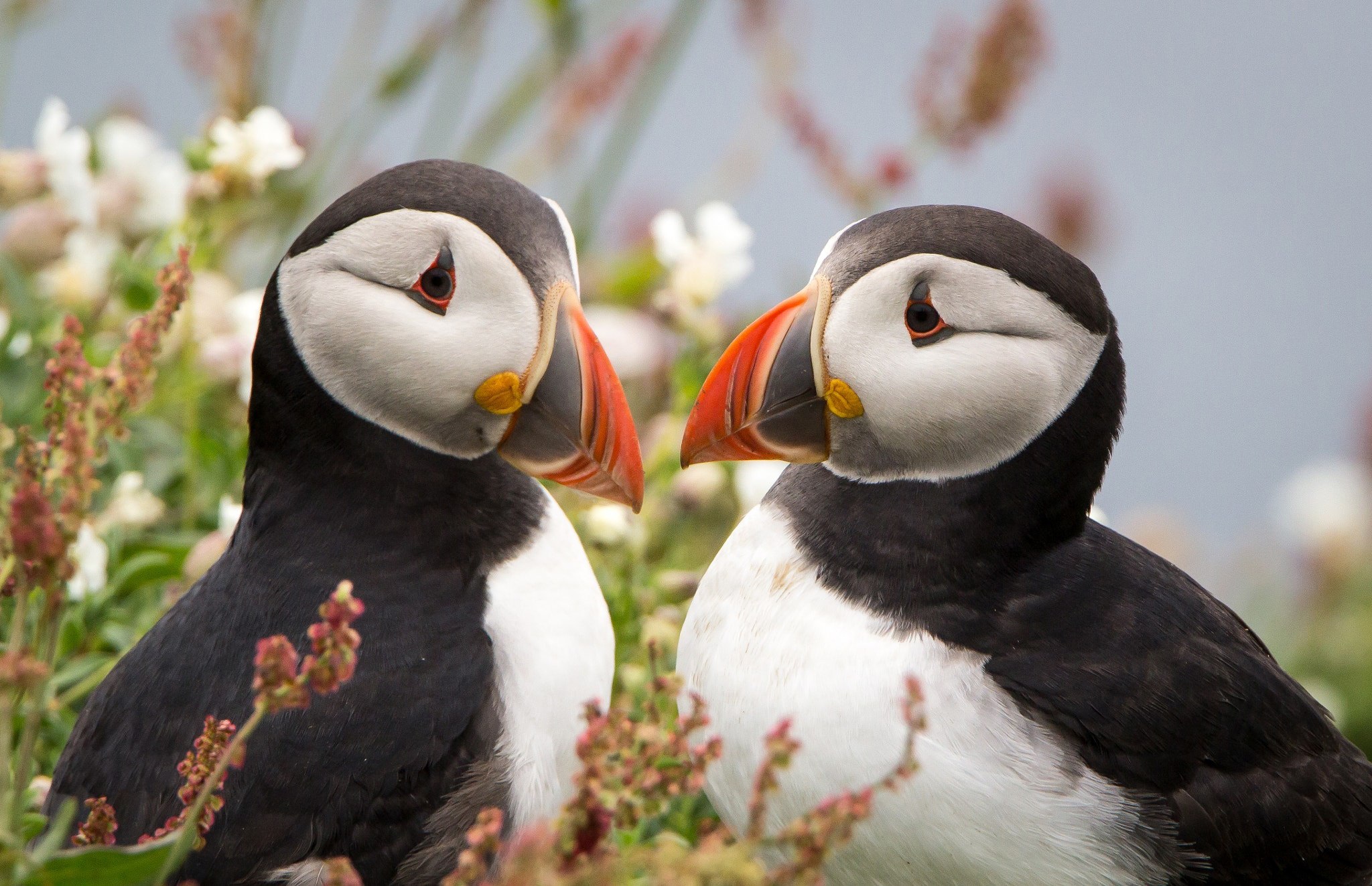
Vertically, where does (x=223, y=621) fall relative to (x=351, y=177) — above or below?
above

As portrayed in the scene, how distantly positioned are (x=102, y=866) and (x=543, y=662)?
2.73 ft

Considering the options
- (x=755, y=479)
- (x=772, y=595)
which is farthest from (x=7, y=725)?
(x=755, y=479)

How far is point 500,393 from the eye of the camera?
7.47 ft

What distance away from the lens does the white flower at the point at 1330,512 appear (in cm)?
509

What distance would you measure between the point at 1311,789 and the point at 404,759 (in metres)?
1.33

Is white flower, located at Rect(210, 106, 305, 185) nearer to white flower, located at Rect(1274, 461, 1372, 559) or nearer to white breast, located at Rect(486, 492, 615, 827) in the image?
white breast, located at Rect(486, 492, 615, 827)

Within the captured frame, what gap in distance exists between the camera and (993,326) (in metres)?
2.20

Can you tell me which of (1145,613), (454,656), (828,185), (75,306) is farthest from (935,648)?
(75,306)

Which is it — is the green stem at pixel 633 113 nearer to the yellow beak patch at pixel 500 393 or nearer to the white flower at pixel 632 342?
the white flower at pixel 632 342

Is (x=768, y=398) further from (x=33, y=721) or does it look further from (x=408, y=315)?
(x=33, y=721)

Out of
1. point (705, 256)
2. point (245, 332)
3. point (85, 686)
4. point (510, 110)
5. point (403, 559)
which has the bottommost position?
point (85, 686)

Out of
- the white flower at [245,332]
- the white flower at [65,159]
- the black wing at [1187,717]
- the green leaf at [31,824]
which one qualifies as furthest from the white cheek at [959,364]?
the white flower at [65,159]

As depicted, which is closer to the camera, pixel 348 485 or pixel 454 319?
pixel 454 319

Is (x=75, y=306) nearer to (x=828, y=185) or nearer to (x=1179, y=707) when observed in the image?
(x=828, y=185)
